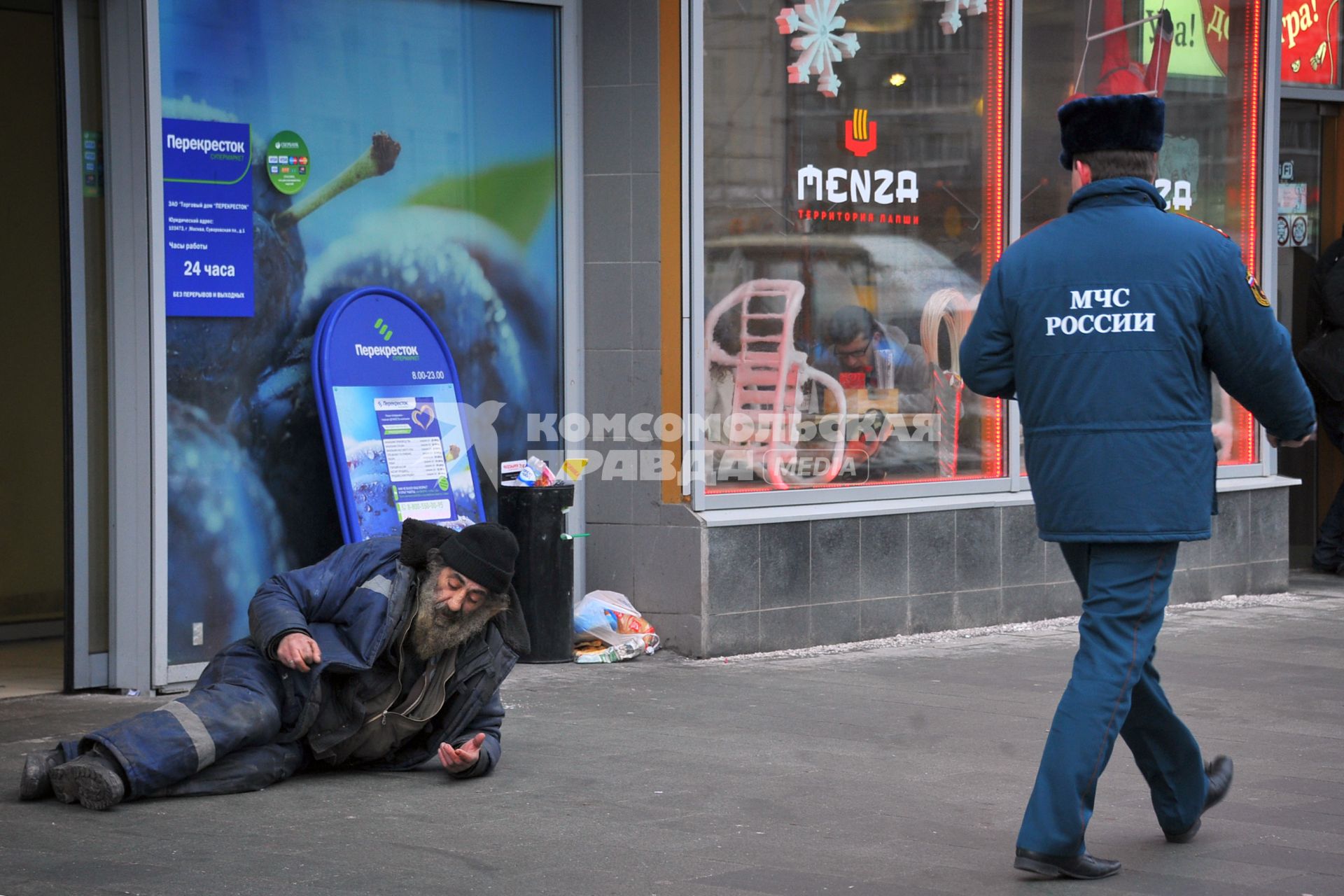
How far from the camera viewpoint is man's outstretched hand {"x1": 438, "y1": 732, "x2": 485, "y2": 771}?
5621 mm

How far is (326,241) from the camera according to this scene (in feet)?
25.8

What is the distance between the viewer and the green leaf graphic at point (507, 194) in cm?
827

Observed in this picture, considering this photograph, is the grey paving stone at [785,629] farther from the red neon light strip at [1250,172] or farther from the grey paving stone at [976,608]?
the red neon light strip at [1250,172]

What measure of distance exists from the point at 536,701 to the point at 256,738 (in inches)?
73.7

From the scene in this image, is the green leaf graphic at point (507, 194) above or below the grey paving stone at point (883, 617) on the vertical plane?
above

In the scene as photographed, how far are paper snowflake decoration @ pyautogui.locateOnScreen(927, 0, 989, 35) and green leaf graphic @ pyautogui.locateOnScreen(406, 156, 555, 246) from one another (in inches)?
91.8

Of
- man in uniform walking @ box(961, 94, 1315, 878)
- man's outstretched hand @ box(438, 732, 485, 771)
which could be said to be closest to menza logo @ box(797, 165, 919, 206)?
man's outstretched hand @ box(438, 732, 485, 771)

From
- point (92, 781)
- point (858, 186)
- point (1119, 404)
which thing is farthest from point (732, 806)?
point (858, 186)

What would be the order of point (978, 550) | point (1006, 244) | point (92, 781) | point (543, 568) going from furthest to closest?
point (1006, 244) → point (978, 550) → point (543, 568) → point (92, 781)

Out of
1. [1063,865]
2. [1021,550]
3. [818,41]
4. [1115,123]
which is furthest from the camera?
[1021,550]

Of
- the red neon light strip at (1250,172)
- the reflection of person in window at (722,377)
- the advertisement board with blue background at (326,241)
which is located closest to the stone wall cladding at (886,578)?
the reflection of person in window at (722,377)

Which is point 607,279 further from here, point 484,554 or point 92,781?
point 92,781

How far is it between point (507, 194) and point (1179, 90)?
4479mm

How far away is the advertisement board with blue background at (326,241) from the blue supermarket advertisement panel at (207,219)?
10mm
